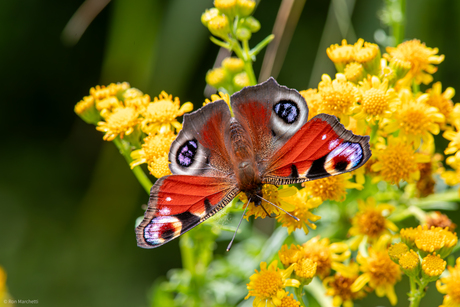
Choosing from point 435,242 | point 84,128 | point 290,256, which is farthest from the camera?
point 84,128

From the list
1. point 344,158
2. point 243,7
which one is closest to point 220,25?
point 243,7

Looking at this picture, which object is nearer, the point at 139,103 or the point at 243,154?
the point at 243,154

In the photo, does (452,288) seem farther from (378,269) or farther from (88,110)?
(88,110)

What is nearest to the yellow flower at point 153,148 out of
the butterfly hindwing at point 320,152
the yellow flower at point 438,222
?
the butterfly hindwing at point 320,152

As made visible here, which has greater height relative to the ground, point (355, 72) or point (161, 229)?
point (355, 72)

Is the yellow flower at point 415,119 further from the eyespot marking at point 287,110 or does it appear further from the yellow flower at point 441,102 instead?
the eyespot marking at point 287,110

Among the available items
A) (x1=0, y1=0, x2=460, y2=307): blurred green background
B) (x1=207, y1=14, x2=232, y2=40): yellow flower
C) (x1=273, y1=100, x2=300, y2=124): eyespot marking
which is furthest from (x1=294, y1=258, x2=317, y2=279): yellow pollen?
(x1=0, y1=0, x2=460, y2=307): blurred green background

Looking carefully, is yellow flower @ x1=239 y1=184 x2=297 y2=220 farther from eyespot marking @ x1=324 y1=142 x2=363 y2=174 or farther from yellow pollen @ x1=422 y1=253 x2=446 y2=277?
yellow pollen @ x1=422 y1=253 x2=446 y2=277
